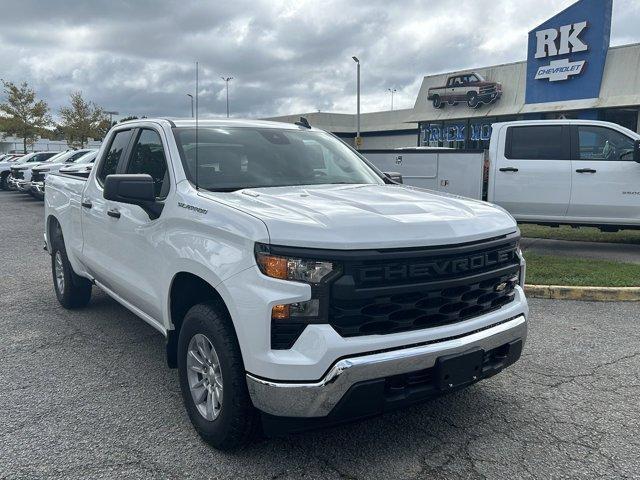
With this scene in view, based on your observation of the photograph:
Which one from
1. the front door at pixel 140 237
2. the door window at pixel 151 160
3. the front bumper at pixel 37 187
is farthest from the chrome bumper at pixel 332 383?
the front bumper at pixel 37 187

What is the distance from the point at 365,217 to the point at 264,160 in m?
1.41

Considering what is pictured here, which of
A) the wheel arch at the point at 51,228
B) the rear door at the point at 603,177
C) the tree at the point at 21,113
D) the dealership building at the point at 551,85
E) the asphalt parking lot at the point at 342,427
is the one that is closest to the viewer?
the asphalt parking lot at the point at 342,427

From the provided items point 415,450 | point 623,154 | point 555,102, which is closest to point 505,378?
point 415,450

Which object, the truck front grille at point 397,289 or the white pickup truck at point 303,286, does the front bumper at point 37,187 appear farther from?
the truck front grille at point 397,289

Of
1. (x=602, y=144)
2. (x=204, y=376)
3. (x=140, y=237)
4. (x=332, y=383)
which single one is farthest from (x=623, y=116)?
(x=332, y=383)

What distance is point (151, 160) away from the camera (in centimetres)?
419

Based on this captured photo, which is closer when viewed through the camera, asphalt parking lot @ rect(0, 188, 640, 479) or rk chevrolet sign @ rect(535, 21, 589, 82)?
asphalt parking lot @ rect(0, 188, 640, 479)

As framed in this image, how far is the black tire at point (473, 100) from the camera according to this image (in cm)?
2730

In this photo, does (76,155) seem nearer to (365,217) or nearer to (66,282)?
(66,282)

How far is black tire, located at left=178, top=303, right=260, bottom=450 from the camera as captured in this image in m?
2.86

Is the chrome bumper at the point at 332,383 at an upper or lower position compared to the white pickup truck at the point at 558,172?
lower

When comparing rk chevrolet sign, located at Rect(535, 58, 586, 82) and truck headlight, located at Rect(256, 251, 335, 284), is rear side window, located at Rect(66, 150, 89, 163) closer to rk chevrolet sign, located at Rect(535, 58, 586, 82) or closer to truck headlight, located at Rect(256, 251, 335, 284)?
rk chevrolet sign, located at Rect(535, 58, 586, 82)

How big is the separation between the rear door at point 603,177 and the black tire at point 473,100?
62.4 feet

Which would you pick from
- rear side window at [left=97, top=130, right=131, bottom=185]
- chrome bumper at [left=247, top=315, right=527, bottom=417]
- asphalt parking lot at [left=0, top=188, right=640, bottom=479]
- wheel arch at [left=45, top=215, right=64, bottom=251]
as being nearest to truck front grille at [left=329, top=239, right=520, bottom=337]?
chrome bumper at [left=247, top=315, right=527, bottom=417]
